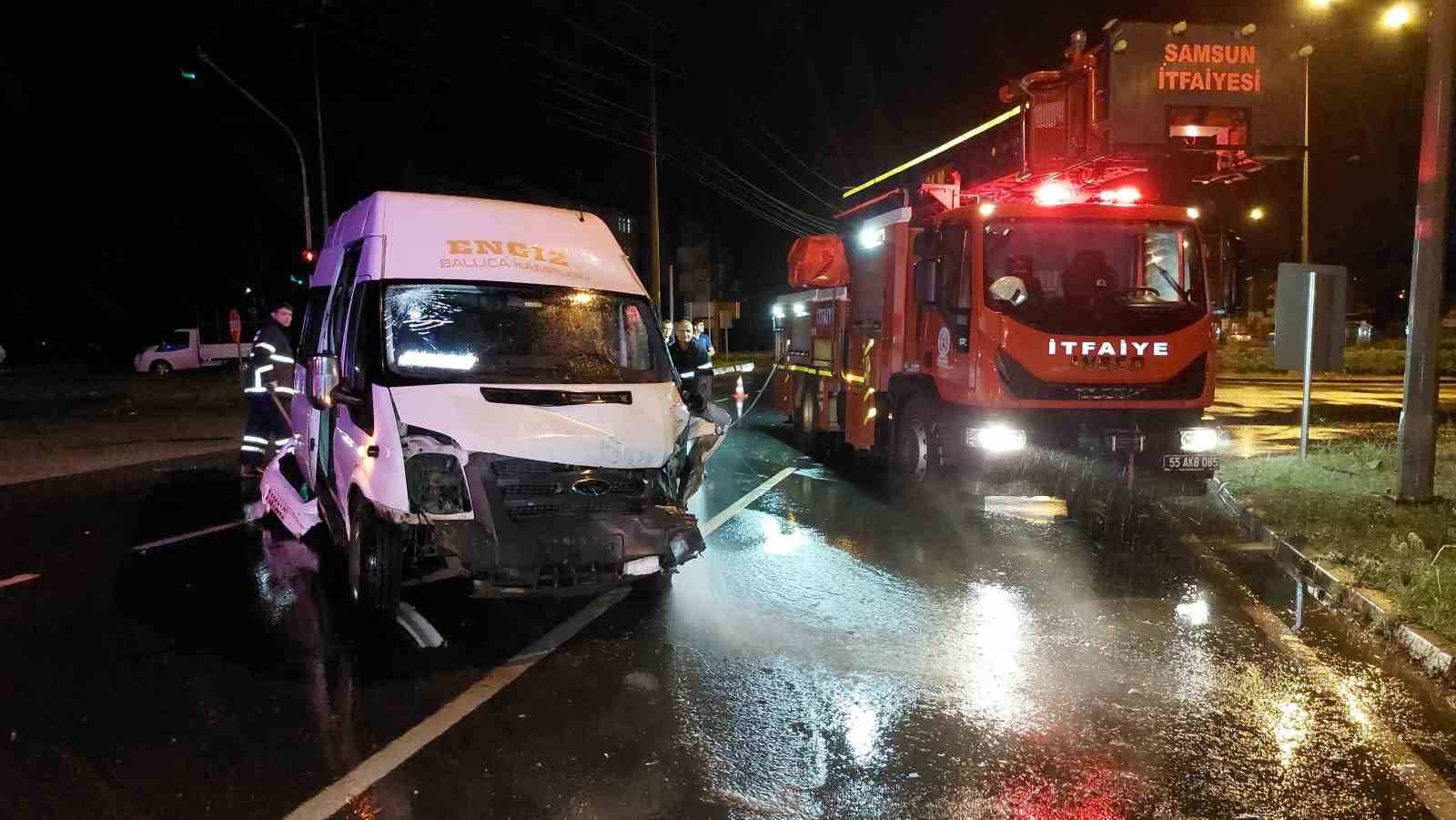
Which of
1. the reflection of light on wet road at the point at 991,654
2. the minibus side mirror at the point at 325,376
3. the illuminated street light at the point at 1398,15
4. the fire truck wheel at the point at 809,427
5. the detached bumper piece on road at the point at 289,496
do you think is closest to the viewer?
the reflection of light on wet road at the point at 991,654

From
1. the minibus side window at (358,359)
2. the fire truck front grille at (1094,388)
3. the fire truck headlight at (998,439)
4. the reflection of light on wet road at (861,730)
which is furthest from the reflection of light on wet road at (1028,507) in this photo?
the minibus side window at (358,359)

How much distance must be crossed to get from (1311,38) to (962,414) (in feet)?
15.4

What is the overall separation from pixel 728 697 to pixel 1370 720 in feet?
9.76

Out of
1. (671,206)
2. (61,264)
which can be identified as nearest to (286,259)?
(61,264)

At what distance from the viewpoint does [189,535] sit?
27.3 feet

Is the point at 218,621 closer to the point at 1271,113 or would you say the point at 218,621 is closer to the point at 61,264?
the point at 1271,113

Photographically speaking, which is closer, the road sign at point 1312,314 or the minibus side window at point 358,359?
the minibus side window at point 358,359

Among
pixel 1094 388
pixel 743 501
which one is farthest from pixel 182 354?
pixel 1094 388

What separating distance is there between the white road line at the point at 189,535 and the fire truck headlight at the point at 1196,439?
330 inches

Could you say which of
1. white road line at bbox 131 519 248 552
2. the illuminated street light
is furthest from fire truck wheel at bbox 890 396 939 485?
the illuminated street light

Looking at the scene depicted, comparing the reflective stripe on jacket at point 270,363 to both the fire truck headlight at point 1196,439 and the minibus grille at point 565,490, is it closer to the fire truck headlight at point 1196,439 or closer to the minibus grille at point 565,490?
the minibus grille at point 565,490

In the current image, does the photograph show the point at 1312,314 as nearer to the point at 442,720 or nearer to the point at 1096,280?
the point at 1096,280

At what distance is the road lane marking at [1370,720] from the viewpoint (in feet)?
12.7

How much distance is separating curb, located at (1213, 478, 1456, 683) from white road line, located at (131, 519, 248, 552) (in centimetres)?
855
